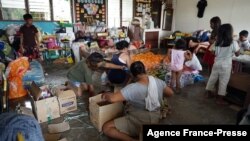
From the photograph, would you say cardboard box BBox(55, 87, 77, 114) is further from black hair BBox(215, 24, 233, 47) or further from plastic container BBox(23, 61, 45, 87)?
black hair BBox(215, 24, 233, 47)

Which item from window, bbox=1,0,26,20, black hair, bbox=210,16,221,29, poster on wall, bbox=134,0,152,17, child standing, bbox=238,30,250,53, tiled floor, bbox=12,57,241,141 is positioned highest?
poster on wall, bbox=134,0,152,17

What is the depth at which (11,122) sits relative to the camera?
47.0 inches

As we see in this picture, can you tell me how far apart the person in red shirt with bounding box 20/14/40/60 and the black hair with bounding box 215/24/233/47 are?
159 inches

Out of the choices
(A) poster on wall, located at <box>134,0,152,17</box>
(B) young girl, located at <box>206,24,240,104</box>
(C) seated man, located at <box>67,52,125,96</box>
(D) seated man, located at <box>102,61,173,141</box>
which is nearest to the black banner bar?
(D) seated man, located at <box>102,61,173,141</box>

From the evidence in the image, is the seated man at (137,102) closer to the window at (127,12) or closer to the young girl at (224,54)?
the young girl at (224,54)

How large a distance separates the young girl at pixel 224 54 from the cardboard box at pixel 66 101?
7.38 ft

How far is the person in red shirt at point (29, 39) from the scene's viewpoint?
4.61 m

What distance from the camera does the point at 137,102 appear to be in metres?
1.98

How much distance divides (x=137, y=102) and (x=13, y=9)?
5001 millimetres

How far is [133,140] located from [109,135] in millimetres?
290

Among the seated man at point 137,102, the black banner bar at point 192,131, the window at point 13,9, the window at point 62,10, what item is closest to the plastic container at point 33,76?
the seated man at point 137,102

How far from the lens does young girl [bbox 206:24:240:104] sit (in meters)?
2.81

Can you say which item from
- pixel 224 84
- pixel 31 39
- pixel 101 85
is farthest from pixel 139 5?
pixel 224 84

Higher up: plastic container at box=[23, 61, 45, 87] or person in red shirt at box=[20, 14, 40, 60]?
person in red shirt at box=[20, 14, 40, 60]
